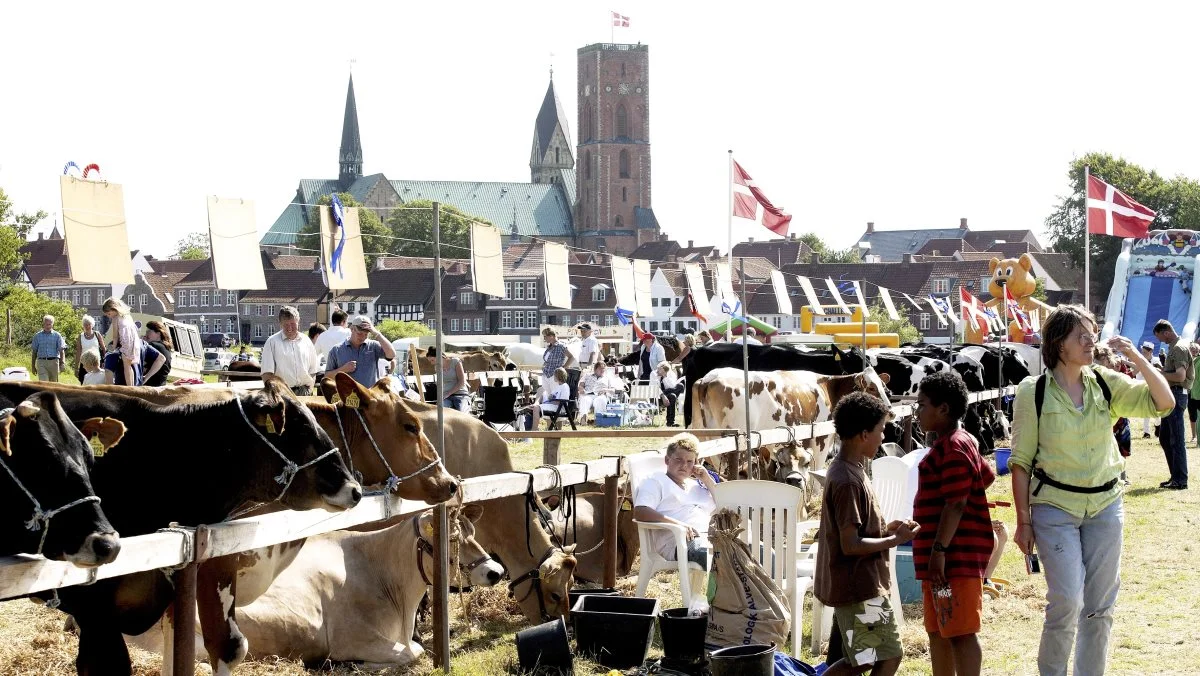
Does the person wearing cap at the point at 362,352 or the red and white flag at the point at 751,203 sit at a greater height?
the red and white flag at the point at 751,203

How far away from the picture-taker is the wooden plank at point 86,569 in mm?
4184

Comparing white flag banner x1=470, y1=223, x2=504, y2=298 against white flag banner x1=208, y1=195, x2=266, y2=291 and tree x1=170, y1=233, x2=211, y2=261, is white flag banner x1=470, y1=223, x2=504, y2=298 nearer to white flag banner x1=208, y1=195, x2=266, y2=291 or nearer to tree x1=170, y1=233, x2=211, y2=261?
white flag banner x1=208, y1=195, x2=266, y2=291

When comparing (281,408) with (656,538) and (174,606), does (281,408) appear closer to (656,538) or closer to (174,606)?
(174,606)

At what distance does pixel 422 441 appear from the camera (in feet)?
22.4

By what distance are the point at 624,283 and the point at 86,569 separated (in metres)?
34.8

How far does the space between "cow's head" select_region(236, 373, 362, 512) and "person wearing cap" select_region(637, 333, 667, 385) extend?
2242 centimetres

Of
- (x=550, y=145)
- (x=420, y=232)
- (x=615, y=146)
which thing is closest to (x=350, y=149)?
(x=550, y=145)

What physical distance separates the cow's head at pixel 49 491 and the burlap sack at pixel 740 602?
3.58 m

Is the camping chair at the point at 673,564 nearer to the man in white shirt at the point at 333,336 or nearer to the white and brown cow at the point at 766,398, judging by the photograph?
the white and brown cow at the point at 766,398

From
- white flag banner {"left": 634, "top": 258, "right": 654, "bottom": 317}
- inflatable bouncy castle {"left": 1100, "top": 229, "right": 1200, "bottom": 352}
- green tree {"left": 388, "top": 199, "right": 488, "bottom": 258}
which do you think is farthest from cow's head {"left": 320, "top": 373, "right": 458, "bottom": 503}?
green tree {"left": 388, "top": 199, "right": 488, "bottom": 258}

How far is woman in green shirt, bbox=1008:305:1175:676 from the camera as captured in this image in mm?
6035

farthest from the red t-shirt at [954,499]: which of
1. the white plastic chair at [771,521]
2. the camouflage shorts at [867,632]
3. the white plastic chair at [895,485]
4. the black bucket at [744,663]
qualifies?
the white plastic chair at [895,485]

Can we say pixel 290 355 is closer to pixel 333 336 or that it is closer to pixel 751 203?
pixel 333 336

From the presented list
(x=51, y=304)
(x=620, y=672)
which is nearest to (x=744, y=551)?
(x=620, y=672)
